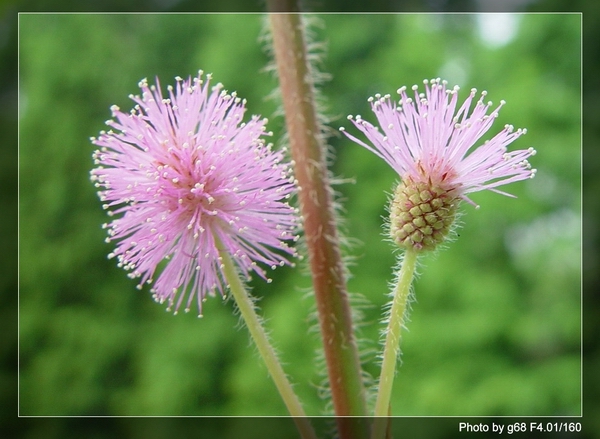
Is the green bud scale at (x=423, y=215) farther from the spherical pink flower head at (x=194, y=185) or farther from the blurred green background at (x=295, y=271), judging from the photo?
the blurred green background at (x=295, y=271)

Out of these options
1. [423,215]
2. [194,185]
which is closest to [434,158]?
[423,215]

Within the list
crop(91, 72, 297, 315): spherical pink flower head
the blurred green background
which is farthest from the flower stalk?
the blurred green background

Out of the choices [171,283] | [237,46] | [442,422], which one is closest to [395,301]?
[171,283]

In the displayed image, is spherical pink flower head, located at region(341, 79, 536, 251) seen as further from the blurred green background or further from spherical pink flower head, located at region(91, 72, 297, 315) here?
the blurred green background

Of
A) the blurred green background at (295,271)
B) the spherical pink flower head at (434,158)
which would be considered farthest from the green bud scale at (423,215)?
the blurred green background at (295,271)

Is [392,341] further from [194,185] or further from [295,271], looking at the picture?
[295,271]

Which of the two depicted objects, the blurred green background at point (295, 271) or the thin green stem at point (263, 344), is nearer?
the thin green stem at point (263, 344)
